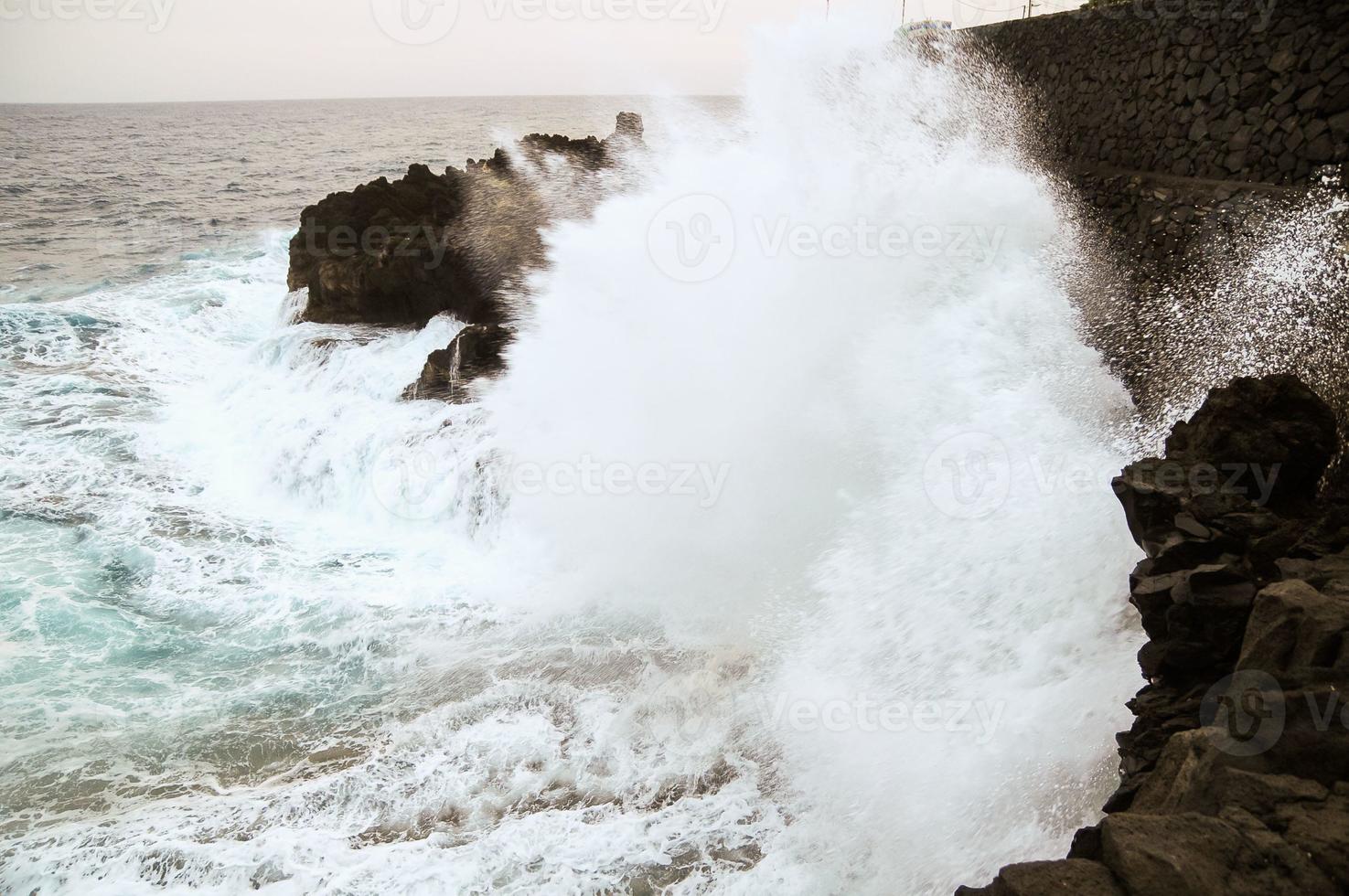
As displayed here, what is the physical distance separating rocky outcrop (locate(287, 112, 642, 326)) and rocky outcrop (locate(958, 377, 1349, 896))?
817 centimetres

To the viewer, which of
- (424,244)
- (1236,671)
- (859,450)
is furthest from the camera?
(424,244)

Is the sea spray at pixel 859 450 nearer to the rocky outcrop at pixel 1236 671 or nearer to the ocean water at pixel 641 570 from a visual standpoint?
the ocean water at pixel 641 570

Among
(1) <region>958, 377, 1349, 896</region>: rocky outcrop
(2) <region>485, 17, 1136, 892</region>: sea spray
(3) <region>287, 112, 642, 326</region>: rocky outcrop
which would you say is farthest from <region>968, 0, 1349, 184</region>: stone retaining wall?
(3) <region>287, 112, 642, 326</region>: rocky outcrop

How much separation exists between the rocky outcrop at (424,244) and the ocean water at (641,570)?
595 mm

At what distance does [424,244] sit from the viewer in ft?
40.2

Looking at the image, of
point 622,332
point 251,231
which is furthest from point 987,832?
point 251,231

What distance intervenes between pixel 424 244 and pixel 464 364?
3280 millimetres

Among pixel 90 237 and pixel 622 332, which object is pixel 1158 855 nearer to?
pixel 622 332

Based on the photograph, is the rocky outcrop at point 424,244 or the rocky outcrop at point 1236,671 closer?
the rocky outcrop at point 1236,671

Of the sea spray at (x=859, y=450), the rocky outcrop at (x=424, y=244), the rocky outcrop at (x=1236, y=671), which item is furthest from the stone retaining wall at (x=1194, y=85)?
the rocky outcrop at (x=424, y=244)

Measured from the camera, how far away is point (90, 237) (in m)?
22.2

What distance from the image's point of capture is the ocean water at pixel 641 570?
14.5 feet

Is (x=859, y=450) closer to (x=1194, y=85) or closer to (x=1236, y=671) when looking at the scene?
(x=1236, y=671)

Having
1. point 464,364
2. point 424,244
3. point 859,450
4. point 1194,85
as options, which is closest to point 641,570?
point 859,450
